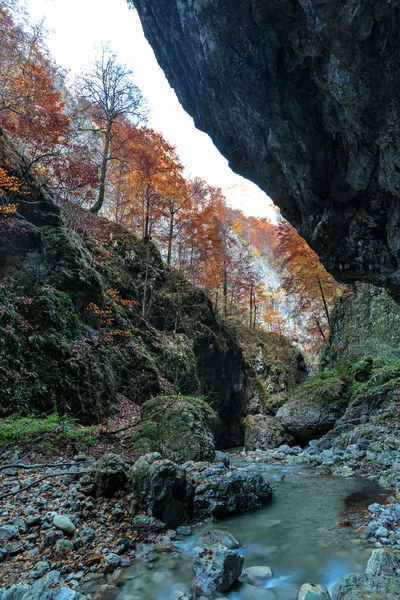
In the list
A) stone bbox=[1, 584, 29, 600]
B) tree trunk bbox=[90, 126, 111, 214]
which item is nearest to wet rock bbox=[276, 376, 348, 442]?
stone bbox=[1, 584, 29, 600]

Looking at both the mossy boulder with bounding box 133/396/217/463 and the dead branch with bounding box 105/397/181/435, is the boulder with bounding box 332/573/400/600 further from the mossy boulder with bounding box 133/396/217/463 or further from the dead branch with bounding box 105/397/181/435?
the dead branch with bounding box 105/397/181/435

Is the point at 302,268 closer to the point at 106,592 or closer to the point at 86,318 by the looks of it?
the point at 86,318

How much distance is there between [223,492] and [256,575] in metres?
1.85

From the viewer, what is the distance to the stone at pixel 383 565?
2884 millimetres

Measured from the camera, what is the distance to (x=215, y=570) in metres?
3.08

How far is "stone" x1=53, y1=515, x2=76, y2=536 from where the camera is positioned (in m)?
3.64

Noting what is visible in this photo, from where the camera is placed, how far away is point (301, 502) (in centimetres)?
569

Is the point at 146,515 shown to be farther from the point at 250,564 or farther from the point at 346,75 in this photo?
the point at 346,75

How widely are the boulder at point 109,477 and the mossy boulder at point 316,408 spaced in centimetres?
1040

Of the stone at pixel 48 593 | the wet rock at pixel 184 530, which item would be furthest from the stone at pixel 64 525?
the wet rock at pixel 184 530

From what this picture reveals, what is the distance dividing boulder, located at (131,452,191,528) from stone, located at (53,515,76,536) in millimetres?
929

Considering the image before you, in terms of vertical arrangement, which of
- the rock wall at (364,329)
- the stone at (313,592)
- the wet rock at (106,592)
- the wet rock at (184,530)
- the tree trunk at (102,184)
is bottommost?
the wet rock at (184,530)

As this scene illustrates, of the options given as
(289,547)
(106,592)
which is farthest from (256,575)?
(106,592)

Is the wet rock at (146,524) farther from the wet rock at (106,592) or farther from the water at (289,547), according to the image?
the wet rock at (106,592)
